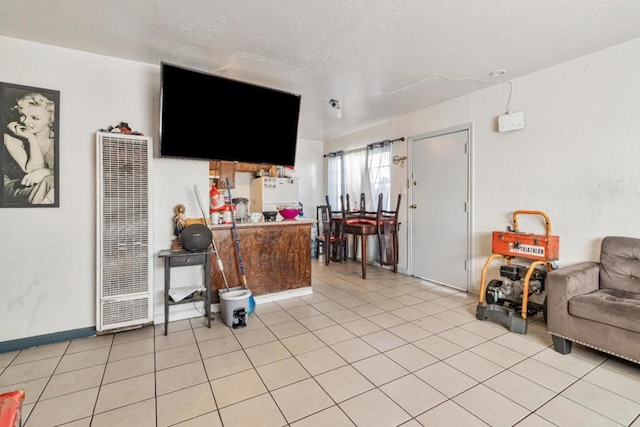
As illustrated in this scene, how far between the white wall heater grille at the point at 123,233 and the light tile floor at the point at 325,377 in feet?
0.79

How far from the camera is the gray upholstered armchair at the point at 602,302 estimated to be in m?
2.00

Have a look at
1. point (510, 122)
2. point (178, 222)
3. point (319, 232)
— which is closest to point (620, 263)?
point (510, 122)

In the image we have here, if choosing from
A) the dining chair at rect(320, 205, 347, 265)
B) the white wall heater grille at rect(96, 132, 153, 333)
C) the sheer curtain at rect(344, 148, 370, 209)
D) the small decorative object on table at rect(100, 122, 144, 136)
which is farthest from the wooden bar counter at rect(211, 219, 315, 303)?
the sheer curtain at rect(344, 148, 370, 209)

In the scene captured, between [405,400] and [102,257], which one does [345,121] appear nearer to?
[102,257]

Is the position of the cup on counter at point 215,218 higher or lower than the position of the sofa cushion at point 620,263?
higher

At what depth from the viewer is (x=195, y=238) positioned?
2.74 meters

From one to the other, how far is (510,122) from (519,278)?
1.66 metres

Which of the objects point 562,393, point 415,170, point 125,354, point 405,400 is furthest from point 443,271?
point 125,354

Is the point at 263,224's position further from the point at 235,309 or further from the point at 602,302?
the point at 602,302

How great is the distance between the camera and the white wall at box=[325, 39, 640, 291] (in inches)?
99.5

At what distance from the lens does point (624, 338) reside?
6.55ft

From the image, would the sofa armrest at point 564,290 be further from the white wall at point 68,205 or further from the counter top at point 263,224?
the white wall at point 68,205

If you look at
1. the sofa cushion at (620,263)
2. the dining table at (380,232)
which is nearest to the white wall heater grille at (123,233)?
the dining table at (380,232)

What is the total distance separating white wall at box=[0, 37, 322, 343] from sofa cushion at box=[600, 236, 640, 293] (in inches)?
158
